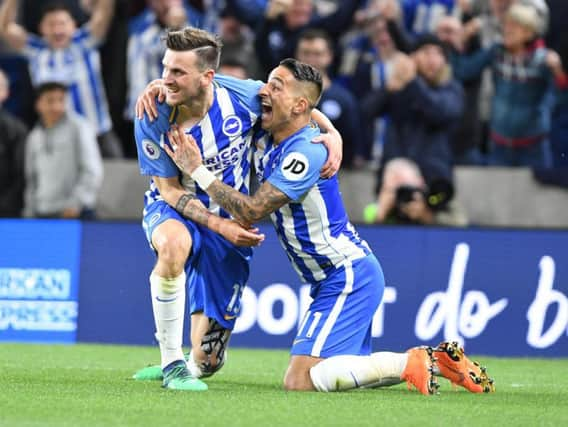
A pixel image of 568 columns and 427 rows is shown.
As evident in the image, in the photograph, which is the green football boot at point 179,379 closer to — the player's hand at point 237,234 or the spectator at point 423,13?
the player's hand at point 237,234

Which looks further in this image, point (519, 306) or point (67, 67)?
point (67, 67)

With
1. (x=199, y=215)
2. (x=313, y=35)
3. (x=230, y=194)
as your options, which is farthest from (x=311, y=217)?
(x=313, y=35)

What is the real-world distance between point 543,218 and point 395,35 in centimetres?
246

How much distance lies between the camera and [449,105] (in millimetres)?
12797

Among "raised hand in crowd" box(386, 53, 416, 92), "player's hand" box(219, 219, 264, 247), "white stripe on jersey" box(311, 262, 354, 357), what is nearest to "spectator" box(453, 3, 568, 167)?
"raised hand in crowd" box(386, 53, 416, 92)

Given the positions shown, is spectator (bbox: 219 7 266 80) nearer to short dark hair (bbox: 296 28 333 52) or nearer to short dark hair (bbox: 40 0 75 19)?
short dark hair (bbox: 296 28 333 52)

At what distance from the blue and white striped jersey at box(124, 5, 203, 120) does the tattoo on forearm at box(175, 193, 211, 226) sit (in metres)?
6.03

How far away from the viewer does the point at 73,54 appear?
13648 millimetres

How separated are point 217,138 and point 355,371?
1614mm

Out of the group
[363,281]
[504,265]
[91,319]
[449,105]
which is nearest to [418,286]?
[504,265]

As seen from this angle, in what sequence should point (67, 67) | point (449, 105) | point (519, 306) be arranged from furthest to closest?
point (67, 67) → point (449, 105) → point (519, 306)

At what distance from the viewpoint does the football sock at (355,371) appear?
24.6 ft

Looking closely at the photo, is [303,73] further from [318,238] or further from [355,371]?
[355,371]

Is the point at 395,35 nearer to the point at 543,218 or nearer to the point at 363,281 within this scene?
the point at 543,218
